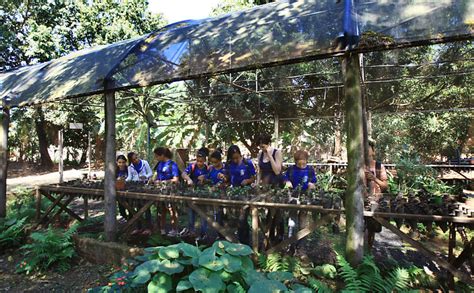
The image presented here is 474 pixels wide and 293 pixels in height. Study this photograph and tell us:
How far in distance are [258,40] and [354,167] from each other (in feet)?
5.71

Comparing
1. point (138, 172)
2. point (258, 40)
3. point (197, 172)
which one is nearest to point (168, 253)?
point (258, 40)

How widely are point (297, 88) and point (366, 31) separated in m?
5.20

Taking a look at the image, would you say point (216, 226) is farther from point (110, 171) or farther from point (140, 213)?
point (110, 171)

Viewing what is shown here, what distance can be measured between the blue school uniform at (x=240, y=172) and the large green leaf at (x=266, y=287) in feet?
8.72

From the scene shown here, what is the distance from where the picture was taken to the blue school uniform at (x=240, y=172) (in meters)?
5.02

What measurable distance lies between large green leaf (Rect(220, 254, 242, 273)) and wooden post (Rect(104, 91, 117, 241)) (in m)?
2.80

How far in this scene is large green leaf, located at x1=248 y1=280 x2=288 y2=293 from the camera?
7.54 ft

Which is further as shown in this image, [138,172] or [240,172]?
[138,172]

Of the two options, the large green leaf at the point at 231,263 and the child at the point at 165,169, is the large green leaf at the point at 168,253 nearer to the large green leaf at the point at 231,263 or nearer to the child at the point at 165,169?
the large green leaf at the point at 231,263

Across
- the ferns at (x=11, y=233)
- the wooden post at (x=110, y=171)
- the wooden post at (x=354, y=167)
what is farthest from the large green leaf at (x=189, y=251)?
the ferns at (x=11, y=233)

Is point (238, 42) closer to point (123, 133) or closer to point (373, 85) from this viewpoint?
point (373, 85)

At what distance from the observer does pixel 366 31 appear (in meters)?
2.94

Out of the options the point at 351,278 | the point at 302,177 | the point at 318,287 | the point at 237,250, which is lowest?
the point at 318,287

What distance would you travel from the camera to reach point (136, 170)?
6367 millimetres
